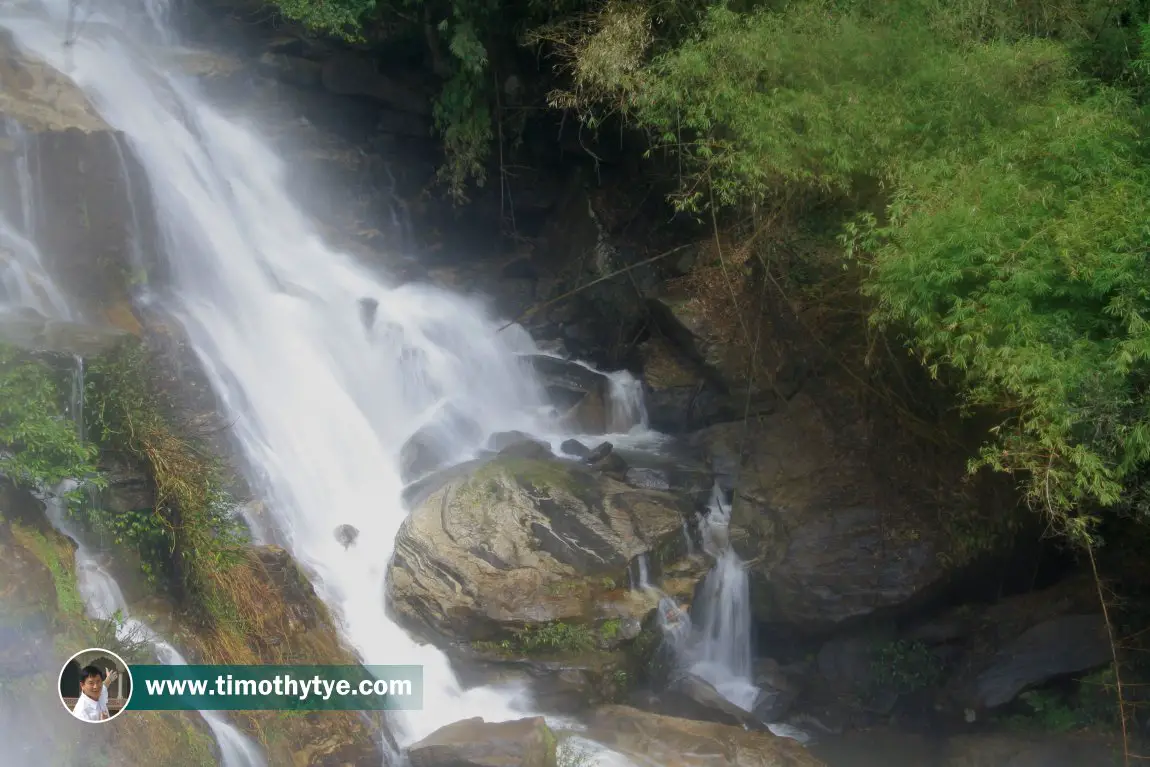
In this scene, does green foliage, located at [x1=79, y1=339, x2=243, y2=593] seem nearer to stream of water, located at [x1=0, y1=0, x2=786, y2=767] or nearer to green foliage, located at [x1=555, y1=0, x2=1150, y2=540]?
stream of water, located at [x1=0, y1=0, x2=786, y2=767]

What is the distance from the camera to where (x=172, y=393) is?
7871 mm

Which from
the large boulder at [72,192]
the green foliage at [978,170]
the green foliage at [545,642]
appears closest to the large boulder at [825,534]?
the green foliage at [978,170]

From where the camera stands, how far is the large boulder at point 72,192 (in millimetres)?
8344

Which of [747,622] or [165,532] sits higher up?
[165,532]

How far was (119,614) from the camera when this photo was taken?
5734 millimetres

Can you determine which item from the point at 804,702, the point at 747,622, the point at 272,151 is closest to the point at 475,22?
the point at 272,151

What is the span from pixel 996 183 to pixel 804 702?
472 cm

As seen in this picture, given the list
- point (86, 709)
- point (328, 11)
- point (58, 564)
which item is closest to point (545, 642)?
point (86, 709)

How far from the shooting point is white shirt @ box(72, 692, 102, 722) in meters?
5.19

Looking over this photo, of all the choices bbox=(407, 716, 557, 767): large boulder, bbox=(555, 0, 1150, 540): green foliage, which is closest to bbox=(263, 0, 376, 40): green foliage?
bbox=(555, 0, 1150, 540): green foliage

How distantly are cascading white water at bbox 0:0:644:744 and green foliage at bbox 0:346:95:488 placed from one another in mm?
2006

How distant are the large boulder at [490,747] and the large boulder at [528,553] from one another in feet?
3.25

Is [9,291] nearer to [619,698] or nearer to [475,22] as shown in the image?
[475,22]

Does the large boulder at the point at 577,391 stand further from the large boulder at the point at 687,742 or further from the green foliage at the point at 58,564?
the green foliage at the point at 58,564
